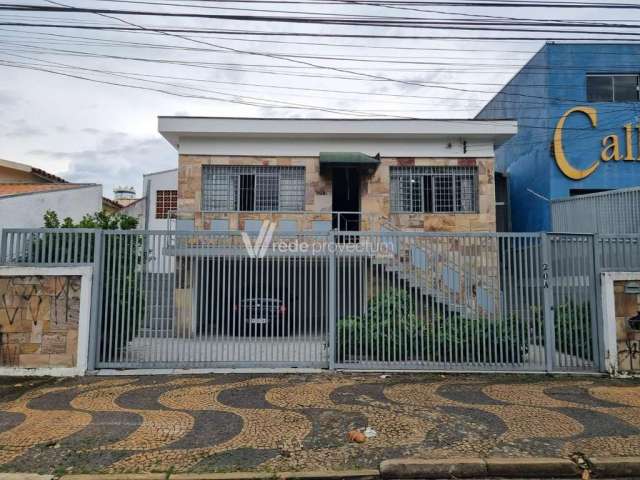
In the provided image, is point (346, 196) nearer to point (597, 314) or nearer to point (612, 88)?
point (597, 314)

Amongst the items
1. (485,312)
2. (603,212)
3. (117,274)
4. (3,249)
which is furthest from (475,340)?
(3,249)

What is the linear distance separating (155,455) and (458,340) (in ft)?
17.1

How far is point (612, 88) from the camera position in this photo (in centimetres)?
1484

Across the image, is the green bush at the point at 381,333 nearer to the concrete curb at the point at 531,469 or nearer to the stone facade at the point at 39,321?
the concrete curb at the point at 531,469

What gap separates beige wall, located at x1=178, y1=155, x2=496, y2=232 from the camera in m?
13.2

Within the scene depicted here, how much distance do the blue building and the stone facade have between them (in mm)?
13751

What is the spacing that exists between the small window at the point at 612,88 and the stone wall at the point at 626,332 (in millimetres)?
10098

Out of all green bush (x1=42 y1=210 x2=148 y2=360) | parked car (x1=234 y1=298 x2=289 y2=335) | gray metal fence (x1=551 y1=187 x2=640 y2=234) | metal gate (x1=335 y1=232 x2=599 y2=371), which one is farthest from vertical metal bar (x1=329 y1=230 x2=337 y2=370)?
gray metal fence (x1=551 y1=187 x2=640 y2=234)

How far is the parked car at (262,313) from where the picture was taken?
7504mm

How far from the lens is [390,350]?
7566mm

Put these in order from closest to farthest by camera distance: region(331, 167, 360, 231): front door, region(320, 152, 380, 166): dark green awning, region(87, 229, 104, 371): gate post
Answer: region(87, 229, 104, 371): gate post < region(320, 152, 380, 166): dark green awning < region(331, 167, 360, 231): front door

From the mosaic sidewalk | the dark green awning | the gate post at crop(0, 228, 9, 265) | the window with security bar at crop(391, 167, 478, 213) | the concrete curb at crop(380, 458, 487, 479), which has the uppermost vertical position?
the dark green awning

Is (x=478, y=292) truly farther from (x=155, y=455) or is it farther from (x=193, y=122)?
(x=193, y=122)

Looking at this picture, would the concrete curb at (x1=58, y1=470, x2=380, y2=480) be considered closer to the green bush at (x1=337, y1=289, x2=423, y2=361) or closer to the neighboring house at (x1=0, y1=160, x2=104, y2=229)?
the green bush at (x1=337, y1=289, x2=423, y2=361)
